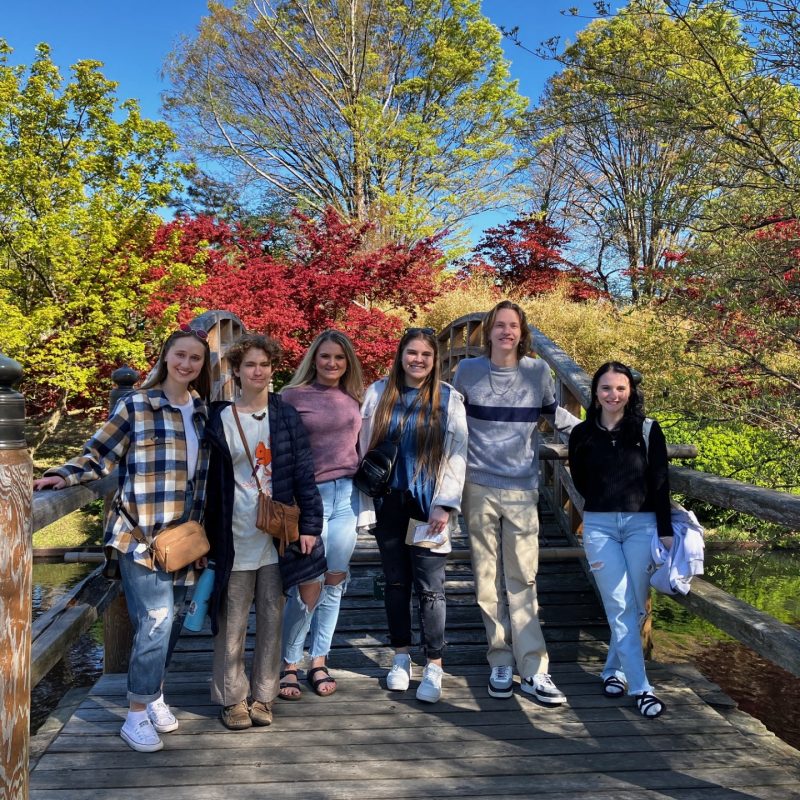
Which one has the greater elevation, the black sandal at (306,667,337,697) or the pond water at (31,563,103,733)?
the black sandal at (306,667,337,697)

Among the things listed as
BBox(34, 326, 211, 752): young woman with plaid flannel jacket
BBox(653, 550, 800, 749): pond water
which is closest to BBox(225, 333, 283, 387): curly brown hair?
BBox(34, 326, 211, 752): young woman with plaid flannel jacket

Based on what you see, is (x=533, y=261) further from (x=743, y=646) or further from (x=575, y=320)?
(x=743, y=646)

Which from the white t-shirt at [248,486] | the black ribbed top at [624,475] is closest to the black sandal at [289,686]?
the white t-shirt at [248,486]

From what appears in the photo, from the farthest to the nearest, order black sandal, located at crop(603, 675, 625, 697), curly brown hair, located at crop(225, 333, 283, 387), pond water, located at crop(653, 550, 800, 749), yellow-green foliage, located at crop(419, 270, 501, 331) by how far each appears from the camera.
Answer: yellow-green foliage, located at crop(419, 270, 501, 331)
pond water, located at crop(653, 550, 800, 749)
black sandal, located at crop(603, 675, 625, 697)
curly brown hair, located at crop(225, 333, 283, 387)

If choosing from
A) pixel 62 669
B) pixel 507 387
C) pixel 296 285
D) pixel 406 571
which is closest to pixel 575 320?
pixel 296 285

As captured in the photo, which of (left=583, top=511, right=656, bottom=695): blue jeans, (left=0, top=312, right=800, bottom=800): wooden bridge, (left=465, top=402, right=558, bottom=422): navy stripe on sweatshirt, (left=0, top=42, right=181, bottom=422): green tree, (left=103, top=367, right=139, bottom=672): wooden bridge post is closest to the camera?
(left=0, top=312, right=800, bottom=800): wooden bridge

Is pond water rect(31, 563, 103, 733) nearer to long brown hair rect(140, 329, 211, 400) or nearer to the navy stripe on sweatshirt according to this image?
long brown hair rect(140, 329, 211, 400)

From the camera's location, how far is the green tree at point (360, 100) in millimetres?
17219

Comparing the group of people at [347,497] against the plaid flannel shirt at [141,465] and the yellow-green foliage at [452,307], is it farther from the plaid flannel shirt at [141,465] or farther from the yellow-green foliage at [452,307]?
the yellow-green foliage at [452,307]

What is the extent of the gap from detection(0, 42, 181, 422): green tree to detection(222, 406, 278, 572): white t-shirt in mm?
7734

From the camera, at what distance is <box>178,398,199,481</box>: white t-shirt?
8.74 feet

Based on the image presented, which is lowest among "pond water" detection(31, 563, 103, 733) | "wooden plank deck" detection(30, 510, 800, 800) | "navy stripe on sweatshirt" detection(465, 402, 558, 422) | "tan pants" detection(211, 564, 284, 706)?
"pond water" detection(31, 563, 103, 733)

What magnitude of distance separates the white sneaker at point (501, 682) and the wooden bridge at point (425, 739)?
0.16ft

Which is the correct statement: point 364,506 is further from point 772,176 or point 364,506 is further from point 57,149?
point 57,149
